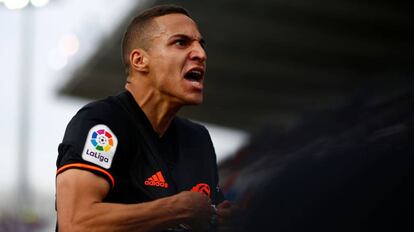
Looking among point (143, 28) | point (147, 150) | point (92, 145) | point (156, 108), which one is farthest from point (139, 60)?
point (92, 145)

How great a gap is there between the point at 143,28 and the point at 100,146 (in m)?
0.77

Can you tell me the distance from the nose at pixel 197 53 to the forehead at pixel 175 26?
34 millimetres

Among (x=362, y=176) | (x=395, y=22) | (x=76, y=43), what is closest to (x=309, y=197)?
(x=362, y=176)

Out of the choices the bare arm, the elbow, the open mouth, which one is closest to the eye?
the open mouth

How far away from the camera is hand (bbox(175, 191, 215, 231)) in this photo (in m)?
2.62

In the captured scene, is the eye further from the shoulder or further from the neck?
the shoulder

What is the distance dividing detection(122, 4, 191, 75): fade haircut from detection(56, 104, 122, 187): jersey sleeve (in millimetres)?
555

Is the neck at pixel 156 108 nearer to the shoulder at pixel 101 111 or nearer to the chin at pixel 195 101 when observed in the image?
the chin at pixel 195 101

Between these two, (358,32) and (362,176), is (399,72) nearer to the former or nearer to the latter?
(362,176)

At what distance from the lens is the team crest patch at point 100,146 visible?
279 centimetres

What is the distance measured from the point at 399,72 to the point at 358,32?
2653cm

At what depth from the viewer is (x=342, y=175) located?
5.09ft

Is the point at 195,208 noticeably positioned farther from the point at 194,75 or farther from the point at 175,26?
the point at 175,26

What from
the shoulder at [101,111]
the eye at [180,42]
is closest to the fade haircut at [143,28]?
the eye at [180,42]
